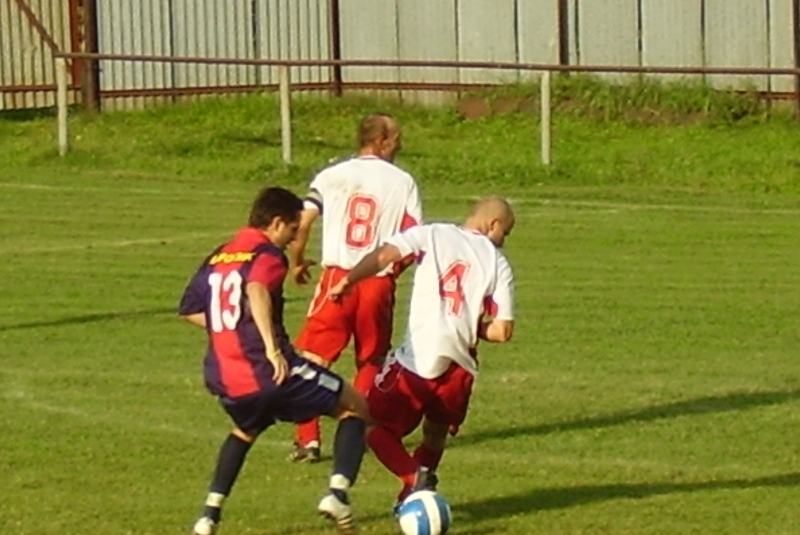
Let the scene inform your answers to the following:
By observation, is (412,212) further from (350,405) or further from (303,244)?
(350,405)

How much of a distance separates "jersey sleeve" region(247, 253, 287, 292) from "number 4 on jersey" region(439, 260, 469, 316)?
0.82 meters

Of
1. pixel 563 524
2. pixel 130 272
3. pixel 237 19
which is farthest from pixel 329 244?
pixel 237 19

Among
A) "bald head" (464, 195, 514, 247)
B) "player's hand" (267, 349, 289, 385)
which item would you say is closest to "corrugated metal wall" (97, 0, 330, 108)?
"bald head" (464, 195, 514, 247)

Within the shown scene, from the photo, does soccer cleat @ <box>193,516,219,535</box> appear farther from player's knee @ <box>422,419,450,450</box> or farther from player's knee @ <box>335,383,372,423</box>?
player's knee @ <box>422,419,450,450</box>

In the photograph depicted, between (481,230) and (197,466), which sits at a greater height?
(481,230)

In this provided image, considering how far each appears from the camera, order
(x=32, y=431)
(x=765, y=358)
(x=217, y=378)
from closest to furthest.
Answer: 1. (x=217, y=378)
2. (x=32, y=431)
3. (x=765, y=358)

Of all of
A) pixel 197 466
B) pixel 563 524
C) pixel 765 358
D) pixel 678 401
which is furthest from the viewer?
pixel 765 358

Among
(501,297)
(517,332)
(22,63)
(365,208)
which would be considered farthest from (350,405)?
(22,63)

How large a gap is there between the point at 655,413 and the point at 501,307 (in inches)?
126

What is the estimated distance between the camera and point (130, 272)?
60.1 ft

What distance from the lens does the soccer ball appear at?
352 inches

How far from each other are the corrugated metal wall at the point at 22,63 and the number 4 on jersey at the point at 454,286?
22.8 meters

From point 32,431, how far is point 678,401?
141 inches

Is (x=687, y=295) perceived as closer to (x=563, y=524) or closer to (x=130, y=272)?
(x=130, y=272)
